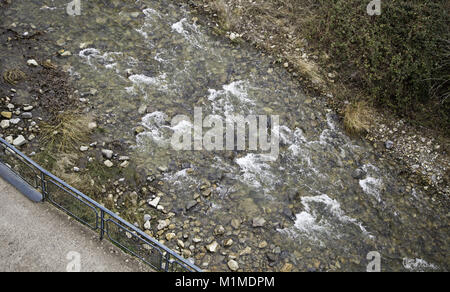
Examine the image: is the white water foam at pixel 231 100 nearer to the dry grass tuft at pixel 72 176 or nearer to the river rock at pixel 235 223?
the river rock at pixel 235 223

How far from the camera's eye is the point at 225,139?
9.66 meters

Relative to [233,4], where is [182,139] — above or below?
below

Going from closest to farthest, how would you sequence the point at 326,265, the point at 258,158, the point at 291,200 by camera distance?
the point at 326,265
the point at 291,200
the point at 258,158

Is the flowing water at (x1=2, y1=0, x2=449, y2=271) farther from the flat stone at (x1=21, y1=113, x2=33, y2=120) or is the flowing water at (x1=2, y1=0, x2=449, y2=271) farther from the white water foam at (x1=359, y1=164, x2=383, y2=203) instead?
the flat stone at (x1=21, y1=113, x2=33, y2=120)

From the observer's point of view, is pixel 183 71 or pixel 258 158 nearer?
pixel 258 158

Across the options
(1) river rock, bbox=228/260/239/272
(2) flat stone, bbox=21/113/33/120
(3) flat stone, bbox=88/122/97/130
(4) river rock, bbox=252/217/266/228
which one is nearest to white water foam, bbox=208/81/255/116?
(3) flat stone, bbox=88/122/97/130

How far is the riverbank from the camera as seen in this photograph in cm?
1000

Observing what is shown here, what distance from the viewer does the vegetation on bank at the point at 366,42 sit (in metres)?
10.9

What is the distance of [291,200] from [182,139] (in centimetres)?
285

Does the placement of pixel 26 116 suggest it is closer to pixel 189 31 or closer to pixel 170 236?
pixel 170 236

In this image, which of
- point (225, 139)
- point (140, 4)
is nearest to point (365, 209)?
point (225, 139)

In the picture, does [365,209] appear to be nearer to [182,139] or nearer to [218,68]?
[182,139]

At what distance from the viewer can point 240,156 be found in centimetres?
942

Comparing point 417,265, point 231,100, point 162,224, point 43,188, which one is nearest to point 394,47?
point 231,100
